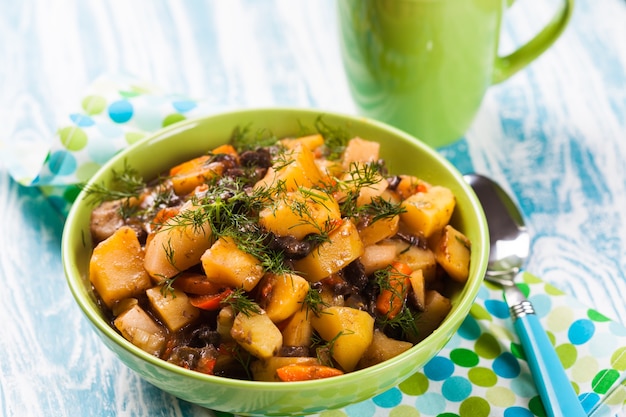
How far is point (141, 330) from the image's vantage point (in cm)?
214

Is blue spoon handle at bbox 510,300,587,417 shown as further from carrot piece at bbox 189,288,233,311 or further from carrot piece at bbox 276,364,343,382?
carrot piece at bbox 189,288,233,311

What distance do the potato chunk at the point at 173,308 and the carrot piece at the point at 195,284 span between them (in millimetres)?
27

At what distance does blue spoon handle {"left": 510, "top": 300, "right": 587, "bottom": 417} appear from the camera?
218cm

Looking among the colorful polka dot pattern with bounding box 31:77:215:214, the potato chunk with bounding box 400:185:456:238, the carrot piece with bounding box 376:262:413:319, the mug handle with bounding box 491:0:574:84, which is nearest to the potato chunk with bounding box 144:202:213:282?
the carrot piece with bounding box 376:262:413:319

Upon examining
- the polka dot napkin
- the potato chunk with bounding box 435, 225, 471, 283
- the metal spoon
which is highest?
the potato chunk with bounding box 435, 225, 471, 283

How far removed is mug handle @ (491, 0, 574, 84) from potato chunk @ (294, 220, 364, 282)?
5.30 feet

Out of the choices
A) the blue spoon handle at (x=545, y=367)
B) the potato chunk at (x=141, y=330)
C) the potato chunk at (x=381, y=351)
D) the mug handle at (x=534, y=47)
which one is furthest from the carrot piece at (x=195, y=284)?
the mug handle at (x=534, y=47)

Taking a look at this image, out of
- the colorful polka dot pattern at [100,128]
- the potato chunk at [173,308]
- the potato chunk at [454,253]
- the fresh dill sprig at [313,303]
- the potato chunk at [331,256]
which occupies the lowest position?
the colorful polka dot pattern at [100,128]

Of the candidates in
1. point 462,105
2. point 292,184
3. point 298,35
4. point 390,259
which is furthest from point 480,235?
point 298,35

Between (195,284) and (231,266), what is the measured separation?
0.54 ft

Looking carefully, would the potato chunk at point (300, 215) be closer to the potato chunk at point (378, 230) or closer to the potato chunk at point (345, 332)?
the potato chunk at point (378, 230)

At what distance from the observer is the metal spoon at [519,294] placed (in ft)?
7.27

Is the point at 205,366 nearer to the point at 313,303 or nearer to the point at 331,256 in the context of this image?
the point at 313,303

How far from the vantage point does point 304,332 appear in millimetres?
2121
